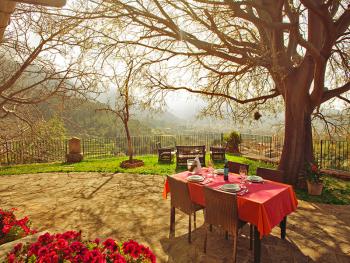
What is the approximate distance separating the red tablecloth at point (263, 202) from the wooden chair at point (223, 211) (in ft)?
0.71

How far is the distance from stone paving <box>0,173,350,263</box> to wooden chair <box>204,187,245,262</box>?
524mm

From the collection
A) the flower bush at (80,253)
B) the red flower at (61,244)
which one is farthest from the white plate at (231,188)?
the red flower at (61,244)

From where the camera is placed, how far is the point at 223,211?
346cm

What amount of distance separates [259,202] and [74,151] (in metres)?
11.1

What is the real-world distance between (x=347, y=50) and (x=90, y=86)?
8.93 meters

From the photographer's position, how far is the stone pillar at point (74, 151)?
1217 centimetres

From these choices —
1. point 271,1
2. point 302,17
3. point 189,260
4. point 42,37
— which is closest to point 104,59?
point 42,37

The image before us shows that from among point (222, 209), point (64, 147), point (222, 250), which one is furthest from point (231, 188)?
point (64, 147)

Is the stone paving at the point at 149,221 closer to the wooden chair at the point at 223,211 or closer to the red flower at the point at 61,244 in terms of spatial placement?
the wooden chair at the point at 223,211

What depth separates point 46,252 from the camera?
1.91 m

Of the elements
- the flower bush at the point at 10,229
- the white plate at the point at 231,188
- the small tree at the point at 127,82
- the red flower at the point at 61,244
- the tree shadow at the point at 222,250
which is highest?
the small tree at the point at 127,82

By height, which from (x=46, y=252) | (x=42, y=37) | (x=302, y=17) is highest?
(x=302, y=17)

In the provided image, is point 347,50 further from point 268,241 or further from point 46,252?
point 46,252

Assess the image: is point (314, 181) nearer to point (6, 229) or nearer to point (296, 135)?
point (296, 135)
